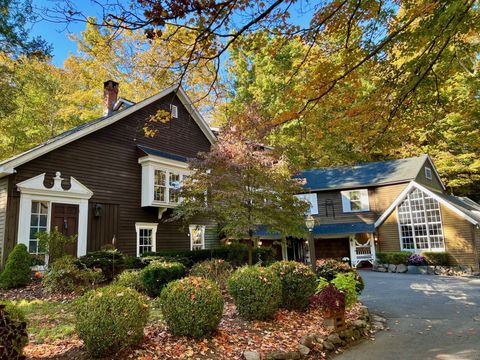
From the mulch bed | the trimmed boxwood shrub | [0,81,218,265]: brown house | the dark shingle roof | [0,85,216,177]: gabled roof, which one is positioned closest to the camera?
the trimmed boxwood shrub

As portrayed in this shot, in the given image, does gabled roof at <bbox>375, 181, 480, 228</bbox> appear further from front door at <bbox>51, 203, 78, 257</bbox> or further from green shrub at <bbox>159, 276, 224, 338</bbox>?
green shrub at <bbox>159, 276, 224, 338</bbox>

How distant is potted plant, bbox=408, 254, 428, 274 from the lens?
18.1 meters

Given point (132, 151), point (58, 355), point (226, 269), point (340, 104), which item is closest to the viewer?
point (58, 355)

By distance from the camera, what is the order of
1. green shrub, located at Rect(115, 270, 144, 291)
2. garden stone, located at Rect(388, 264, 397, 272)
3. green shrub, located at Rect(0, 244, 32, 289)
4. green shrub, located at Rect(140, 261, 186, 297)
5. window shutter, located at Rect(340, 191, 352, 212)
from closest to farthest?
green shrub, located at Rect(140, 261, 186, 297)
green shrub, located at Rect(115, 270, 144, 291)
green shrub, located at Rect(0, 244, 32, 289)
garden stone, located at Rect(388, 264, 397, 272)
window shutter, located at Rect(340, 191, 352, 212)

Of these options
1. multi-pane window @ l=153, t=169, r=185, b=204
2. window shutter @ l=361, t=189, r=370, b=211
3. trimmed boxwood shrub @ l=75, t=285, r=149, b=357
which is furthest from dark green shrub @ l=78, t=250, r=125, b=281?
window shutter @ l=361, t=189, r=370, b=211

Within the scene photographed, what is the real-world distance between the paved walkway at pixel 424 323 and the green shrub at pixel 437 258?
5074 millimetres

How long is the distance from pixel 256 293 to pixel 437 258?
51.1ft

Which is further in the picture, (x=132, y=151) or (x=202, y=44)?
(x=132, y=151)

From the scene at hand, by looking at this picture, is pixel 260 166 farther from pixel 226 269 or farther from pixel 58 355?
pixel 58 355

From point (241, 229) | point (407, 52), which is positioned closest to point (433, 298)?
point (241, 229)

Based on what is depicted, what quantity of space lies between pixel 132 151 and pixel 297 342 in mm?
11531

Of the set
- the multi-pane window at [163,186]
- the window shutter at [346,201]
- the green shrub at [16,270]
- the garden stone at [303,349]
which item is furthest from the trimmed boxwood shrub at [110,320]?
the window shutter at [346,201]

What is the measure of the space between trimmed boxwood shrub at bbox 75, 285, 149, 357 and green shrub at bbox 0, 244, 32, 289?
263 inches

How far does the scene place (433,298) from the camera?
35.4 feet
